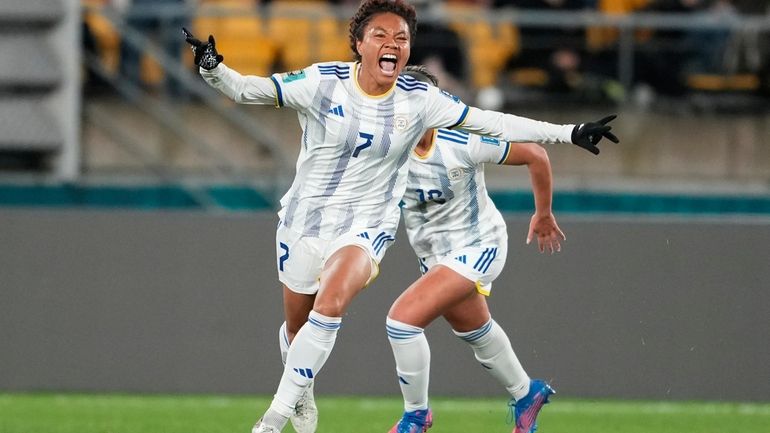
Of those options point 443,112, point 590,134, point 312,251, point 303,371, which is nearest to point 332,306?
point 303,371

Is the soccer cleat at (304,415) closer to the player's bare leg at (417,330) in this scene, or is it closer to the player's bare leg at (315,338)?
the player's bare leg at (417,330)

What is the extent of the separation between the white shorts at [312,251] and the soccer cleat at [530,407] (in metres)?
1.29

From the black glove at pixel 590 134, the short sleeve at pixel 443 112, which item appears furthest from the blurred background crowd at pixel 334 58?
the black glove at pixel 590 134

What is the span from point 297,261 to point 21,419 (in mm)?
2338

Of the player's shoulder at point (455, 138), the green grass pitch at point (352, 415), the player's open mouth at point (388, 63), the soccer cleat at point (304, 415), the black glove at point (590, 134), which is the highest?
the player's open mouth at point (388, 63)

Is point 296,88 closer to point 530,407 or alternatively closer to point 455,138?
point 455,138

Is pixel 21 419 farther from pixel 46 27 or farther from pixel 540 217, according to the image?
pixel 46 27

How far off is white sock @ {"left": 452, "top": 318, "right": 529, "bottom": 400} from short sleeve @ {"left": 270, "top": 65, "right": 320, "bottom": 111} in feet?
5.36

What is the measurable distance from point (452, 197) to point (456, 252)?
0.29 meters

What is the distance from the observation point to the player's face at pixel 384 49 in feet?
22.1

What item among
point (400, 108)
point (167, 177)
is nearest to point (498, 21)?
point (167, 177)

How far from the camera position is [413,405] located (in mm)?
7344

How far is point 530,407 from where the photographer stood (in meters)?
7.73

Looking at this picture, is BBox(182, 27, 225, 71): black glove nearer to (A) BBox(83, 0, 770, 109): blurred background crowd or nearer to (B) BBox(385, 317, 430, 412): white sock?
(B) BBox(385, 317, 430, 412): white sock
